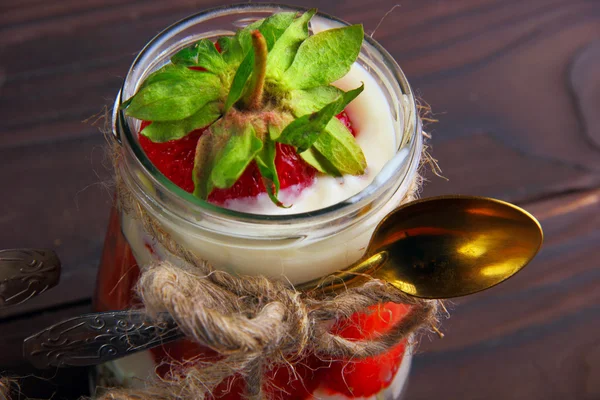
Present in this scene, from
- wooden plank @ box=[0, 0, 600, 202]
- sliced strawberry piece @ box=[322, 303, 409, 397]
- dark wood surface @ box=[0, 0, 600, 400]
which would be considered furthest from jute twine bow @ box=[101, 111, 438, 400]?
wooden plank @ box=[0, 0, 600, 202]

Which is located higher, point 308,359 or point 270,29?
point 270,29

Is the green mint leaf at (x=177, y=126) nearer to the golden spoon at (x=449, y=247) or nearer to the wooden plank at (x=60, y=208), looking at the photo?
the golden spoon at (x=449, y=247)

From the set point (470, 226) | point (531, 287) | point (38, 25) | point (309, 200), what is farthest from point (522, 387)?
point (38, 25)

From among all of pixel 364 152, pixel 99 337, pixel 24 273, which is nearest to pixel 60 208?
pixel 24 273

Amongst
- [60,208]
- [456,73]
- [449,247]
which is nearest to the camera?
[449,247]

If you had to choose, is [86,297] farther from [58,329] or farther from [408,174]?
[408,174]

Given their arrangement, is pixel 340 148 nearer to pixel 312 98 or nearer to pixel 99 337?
pixel 312 98

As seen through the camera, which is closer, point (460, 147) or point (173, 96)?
point (173, 96)
